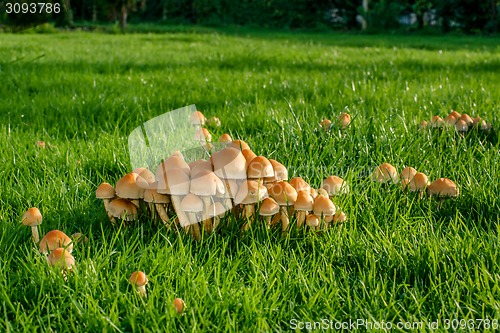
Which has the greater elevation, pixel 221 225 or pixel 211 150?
pixel 211 150

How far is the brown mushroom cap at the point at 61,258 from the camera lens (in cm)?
178

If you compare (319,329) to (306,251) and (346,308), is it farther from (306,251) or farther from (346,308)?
(306,251)

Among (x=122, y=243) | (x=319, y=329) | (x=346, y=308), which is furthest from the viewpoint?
(x=122, y=243)

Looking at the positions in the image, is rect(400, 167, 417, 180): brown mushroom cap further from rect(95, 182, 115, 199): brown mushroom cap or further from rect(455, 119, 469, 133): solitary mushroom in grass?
rect(95, 182, 115, 199): brown mushroom cap

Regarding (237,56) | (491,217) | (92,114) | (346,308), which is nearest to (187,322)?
(346,308)

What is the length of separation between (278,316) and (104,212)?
962 mm

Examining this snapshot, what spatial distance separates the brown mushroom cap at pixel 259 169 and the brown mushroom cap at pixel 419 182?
0.76 metres

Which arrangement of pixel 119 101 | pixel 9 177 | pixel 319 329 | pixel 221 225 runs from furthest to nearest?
pixel 119 101
pixel 9 177
pixel 221 225
pixel 319 329

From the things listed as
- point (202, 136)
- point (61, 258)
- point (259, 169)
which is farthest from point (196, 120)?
point (61, 258)

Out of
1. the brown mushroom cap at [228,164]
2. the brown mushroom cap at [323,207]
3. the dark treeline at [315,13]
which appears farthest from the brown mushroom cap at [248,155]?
the dark treeline at [315,13]

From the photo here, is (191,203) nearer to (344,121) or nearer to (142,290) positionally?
(142,290)

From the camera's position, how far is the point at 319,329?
5.24ft

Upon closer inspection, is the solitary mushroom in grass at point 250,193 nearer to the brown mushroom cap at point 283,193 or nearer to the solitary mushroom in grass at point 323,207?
the brown mushroom cap at point 283,193

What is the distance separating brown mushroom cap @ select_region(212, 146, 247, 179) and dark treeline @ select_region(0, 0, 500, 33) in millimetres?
20478
